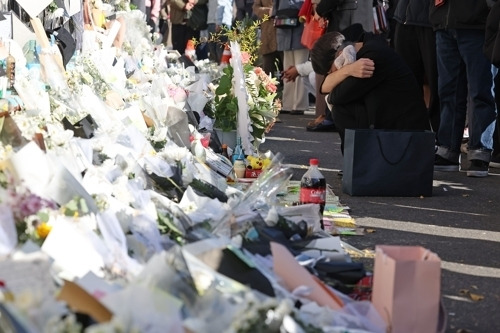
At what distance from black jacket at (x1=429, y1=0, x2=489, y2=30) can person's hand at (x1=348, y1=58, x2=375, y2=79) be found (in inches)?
33.0

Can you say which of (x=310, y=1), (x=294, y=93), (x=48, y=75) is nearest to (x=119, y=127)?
(x=48, y=75)

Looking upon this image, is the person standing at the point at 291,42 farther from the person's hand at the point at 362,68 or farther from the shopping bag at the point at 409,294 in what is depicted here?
the shopping bag at the point at 409,294

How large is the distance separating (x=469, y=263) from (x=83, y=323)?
2735mm

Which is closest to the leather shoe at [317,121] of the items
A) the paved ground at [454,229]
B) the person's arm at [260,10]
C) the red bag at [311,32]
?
the red bag at [311,32]

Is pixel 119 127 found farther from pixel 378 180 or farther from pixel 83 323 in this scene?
pixel 83 323

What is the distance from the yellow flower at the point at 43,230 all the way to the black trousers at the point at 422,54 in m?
5.41

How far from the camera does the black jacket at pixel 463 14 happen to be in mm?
7676

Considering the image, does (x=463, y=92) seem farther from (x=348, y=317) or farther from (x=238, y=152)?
(x=348, y=317)

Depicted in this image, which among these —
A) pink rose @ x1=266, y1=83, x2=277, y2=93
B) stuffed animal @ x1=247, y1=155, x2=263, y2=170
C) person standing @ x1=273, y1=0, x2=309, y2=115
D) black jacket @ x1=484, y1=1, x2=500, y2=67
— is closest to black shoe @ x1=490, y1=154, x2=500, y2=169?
black jacket @ x1=484, y1=1, x2=500, y2=67

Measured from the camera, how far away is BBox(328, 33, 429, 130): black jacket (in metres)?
7.43

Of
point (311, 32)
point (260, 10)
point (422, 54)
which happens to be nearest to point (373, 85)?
point (422, 54)

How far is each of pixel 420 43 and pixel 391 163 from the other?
199 centimetres

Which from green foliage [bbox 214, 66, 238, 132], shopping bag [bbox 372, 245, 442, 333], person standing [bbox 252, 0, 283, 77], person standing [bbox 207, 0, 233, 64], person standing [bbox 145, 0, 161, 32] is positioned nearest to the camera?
→ shopping bag [bbox 372, 245, 442, 333]

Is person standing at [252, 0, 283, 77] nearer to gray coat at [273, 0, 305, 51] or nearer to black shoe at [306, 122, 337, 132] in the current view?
gray coat at [273, 0, 305, 51]
